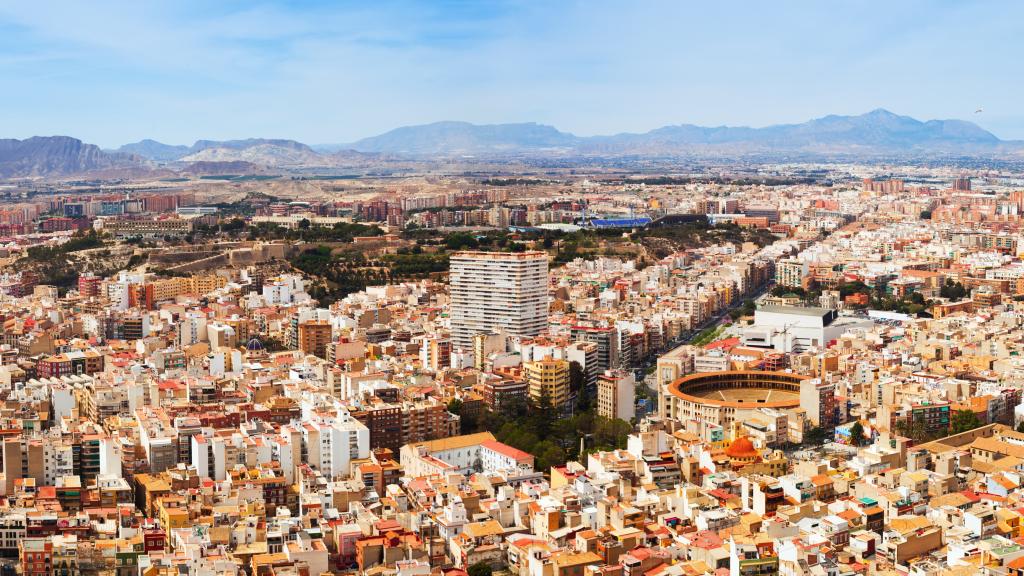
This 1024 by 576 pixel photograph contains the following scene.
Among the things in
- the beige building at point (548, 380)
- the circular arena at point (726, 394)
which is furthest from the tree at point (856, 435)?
the beige building at point (548, 380)

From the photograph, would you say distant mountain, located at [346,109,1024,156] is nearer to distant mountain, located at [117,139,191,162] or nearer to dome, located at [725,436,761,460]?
distant mountain, located at [117,139,191,162]

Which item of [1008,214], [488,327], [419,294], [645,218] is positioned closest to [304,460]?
[488,327]

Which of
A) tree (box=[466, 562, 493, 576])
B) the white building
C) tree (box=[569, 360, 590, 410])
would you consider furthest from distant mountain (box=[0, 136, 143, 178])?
tree (box=[466, 562, 493, 576])

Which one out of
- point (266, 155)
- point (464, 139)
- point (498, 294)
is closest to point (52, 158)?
point (266, 155)

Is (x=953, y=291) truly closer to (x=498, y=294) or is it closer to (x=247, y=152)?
(x=498, y=294)

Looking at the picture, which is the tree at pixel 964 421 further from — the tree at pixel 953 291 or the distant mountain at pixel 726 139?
the distant mountain at pixel 726 139

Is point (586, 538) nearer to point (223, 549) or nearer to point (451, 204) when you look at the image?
point (223, 549)

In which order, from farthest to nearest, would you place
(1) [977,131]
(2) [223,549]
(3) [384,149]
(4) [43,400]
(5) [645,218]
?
1. (3) [384,149]
2. (1) [977,131]
3. (5) [645,218]
4. (4) [43,400]
5. (2) [223,549]
